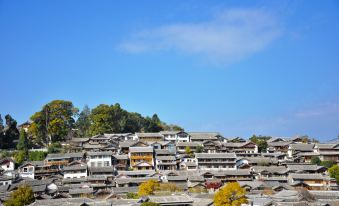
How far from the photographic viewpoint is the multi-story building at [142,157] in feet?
183

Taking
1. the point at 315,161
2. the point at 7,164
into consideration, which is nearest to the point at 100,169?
the point at 7,164

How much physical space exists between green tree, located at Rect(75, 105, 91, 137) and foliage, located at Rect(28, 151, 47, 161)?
48.6 ft

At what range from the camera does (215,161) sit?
55.9 metres

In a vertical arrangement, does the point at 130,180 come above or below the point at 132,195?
above

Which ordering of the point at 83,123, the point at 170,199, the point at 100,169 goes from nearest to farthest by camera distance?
1. the point at 170,199
2. the point at 100,169
3. the point at 83,123

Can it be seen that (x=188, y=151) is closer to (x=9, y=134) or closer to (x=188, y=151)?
(x=188, y=151)

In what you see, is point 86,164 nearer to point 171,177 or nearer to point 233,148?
point 171,177

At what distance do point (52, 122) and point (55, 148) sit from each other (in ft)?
16.3

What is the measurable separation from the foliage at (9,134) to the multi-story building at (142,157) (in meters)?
21.3

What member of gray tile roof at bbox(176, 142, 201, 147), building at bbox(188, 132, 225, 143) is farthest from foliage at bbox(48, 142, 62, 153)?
building at bbox(188, 132, 225, 143)

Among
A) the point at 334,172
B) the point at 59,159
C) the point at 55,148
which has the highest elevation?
the point at 55,148

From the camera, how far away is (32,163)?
5309 centimetres

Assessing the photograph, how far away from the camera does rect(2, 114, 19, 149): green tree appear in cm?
6369

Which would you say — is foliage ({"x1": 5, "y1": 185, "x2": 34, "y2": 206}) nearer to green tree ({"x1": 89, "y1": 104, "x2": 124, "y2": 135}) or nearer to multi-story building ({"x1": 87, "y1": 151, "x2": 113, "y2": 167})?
multi-story building ({"x1": 87, "y1": 151, "x2": 113, "y2": 167})
